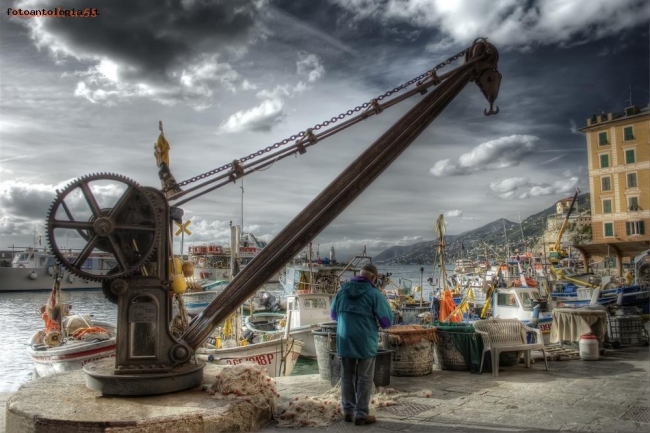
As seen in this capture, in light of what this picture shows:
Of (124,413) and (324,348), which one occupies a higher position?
(324,348)

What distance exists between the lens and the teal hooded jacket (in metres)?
5.91

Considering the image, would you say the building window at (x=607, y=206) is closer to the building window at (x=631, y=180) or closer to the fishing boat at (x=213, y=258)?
the building window at (x=631, y=180)

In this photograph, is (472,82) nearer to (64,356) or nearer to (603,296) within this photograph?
(64,356)

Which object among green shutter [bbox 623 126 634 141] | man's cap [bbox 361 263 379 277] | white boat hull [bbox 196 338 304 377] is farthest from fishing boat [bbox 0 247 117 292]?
man's cap [bbox 361 263 379 277]

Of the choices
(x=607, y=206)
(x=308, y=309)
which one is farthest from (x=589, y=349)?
(x=607, y=206)

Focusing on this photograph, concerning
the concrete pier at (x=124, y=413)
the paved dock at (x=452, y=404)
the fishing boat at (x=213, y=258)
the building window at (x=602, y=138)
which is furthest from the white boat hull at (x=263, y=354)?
the fishing boat at (x=213, y=258)

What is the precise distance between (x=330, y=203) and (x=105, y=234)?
286 centimetres

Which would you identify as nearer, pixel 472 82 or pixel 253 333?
pixel 472 82

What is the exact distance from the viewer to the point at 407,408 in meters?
6.55

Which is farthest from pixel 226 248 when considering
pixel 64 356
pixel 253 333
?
pixel 64 356

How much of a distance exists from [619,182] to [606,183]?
3.71ft

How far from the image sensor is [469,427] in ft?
18.7

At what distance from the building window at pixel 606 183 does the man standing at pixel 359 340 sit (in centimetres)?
4200

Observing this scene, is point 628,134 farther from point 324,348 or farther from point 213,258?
point 213,258
